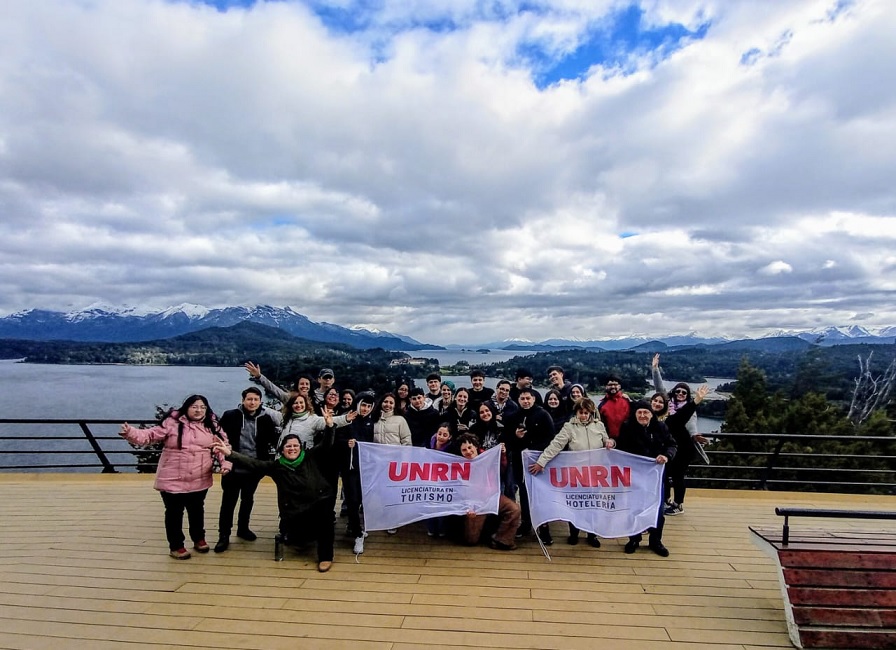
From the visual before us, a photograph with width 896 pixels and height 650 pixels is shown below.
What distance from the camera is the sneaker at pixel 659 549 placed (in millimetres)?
4809

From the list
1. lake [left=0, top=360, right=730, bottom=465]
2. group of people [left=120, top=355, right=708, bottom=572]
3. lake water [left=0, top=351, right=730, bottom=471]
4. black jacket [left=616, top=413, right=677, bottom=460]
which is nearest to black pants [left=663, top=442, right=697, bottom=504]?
group of people [left=120, top=355, right=708, bottom=572]

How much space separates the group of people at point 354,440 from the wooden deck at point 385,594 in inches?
10.3

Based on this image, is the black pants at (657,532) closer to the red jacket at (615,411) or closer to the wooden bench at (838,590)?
the red jacket at (615,411)

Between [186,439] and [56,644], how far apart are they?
174 centimetres

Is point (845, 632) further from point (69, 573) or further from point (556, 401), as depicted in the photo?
point (69, 573)

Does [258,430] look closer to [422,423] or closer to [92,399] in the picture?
[422,423]

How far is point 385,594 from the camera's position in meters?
3.98

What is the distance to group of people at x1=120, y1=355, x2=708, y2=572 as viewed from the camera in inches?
183

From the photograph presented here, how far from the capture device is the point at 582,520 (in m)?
4.96

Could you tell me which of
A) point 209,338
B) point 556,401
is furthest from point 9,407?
point 209,338

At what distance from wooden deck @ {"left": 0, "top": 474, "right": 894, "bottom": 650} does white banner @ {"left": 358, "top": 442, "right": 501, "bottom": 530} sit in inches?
15.3

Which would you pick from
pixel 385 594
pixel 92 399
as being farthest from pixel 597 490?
pixel 92 399

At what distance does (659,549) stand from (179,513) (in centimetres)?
487

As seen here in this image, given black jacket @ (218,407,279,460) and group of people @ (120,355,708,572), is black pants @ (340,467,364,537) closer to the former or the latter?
group of people @ (120,355,708,572)
